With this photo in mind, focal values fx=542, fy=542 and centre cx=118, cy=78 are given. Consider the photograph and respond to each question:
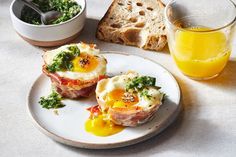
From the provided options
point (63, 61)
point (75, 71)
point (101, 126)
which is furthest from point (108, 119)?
point (63, 61)

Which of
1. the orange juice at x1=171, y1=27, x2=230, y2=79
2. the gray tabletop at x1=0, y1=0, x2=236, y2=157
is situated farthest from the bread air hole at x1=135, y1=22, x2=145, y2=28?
the orange juice at x1=171, y1=27, x2=230, y2=79

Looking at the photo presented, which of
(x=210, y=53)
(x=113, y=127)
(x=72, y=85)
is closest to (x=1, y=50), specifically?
(x=72, y=85)

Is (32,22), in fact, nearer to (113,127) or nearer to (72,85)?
(72,85)

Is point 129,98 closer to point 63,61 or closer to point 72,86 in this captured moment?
point 72,86

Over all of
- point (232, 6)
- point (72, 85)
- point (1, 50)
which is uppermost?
point (232, 6)

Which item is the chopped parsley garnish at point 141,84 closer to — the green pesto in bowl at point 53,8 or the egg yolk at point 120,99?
the egg yolk at point 120,99

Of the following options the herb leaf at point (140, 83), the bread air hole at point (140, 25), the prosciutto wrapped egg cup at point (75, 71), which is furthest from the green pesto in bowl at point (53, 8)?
the herb leaf at point (140, 83)
